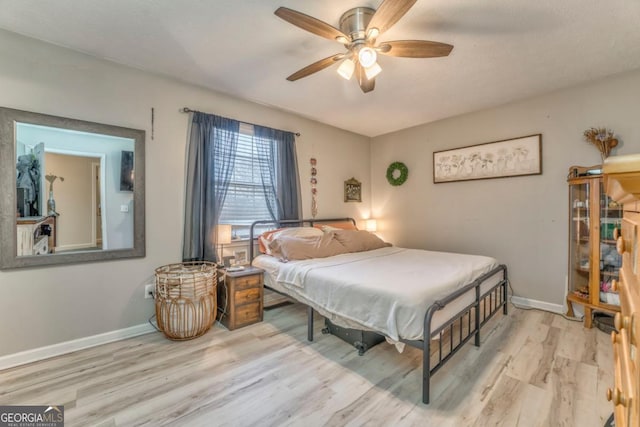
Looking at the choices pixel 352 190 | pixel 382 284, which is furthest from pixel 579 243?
pixel 352 190

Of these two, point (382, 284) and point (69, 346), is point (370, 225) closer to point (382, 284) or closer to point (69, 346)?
point (382, 284)

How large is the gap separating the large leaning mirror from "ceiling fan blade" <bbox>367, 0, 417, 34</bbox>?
2.32m

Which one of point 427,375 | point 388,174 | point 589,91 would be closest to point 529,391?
point 427,375

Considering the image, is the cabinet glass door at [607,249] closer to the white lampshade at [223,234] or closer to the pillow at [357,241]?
the pillow at [357,241]

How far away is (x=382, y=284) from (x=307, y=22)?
180 centimetres

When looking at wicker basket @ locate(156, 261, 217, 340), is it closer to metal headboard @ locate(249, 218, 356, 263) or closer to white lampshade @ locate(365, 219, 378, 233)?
metal headboard @ locate(249, 218, 356, 263)

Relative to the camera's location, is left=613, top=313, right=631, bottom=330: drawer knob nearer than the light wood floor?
Yes

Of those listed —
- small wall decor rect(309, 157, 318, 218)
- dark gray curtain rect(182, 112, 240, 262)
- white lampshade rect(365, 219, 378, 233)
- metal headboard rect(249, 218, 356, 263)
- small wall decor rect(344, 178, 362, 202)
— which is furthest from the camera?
white lampshade rect(365, 219, 378, 233)

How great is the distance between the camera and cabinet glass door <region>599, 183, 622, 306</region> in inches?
103

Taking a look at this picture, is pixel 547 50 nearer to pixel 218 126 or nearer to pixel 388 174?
pixel 388 174

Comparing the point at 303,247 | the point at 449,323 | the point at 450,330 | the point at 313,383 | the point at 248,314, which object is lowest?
the point at 313,383

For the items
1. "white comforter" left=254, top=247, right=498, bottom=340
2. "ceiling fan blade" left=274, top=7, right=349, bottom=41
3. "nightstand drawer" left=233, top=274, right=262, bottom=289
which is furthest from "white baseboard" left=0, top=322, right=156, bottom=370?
"ceiling fan blade" left=274, top=7, right=349, bottom=41

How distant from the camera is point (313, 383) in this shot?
1915 mm

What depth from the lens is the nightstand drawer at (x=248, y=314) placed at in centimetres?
278
